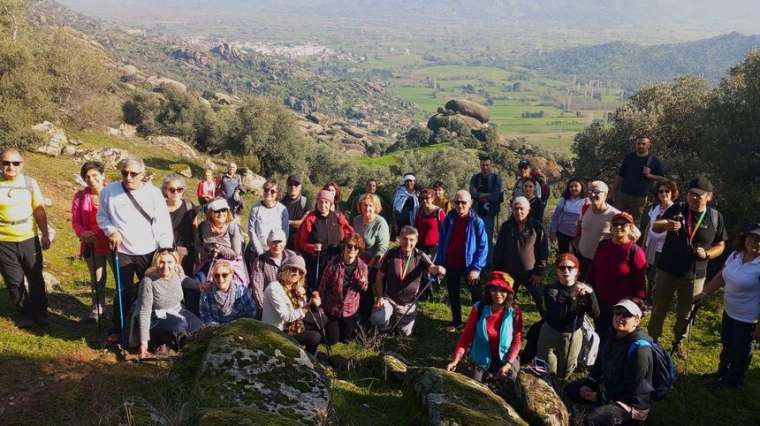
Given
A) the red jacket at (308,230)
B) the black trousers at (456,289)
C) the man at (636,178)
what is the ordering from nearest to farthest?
the black trousers at (456,289)
the red jacket at (308,230)
the man at (636,178)

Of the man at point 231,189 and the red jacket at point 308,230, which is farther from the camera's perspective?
the man at point 231,189

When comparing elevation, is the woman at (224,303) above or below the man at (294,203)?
below

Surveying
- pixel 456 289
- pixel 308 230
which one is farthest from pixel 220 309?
pixel 456 289

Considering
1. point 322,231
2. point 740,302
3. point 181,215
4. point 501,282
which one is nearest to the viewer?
point 501,282

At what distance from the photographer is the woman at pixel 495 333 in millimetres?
5844

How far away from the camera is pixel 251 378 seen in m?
4.14

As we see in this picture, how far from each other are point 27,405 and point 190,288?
2189mm

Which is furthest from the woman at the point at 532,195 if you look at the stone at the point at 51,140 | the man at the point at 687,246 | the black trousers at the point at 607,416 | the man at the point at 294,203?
the stone at the point at 51,140

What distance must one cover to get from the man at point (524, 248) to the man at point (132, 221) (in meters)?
4.70

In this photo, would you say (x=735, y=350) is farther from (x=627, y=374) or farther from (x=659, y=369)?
(x=627, y=374)

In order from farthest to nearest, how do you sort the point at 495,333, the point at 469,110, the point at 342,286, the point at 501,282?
the point at 469,110 < the point at 342,286 < the point at 495,333 < the point at 501,282

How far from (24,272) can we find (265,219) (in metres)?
3.14

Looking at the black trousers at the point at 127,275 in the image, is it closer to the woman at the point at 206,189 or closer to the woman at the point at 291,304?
the woman at the point at 291,304

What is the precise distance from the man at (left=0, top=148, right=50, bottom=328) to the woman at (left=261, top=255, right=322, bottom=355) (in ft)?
9.73
